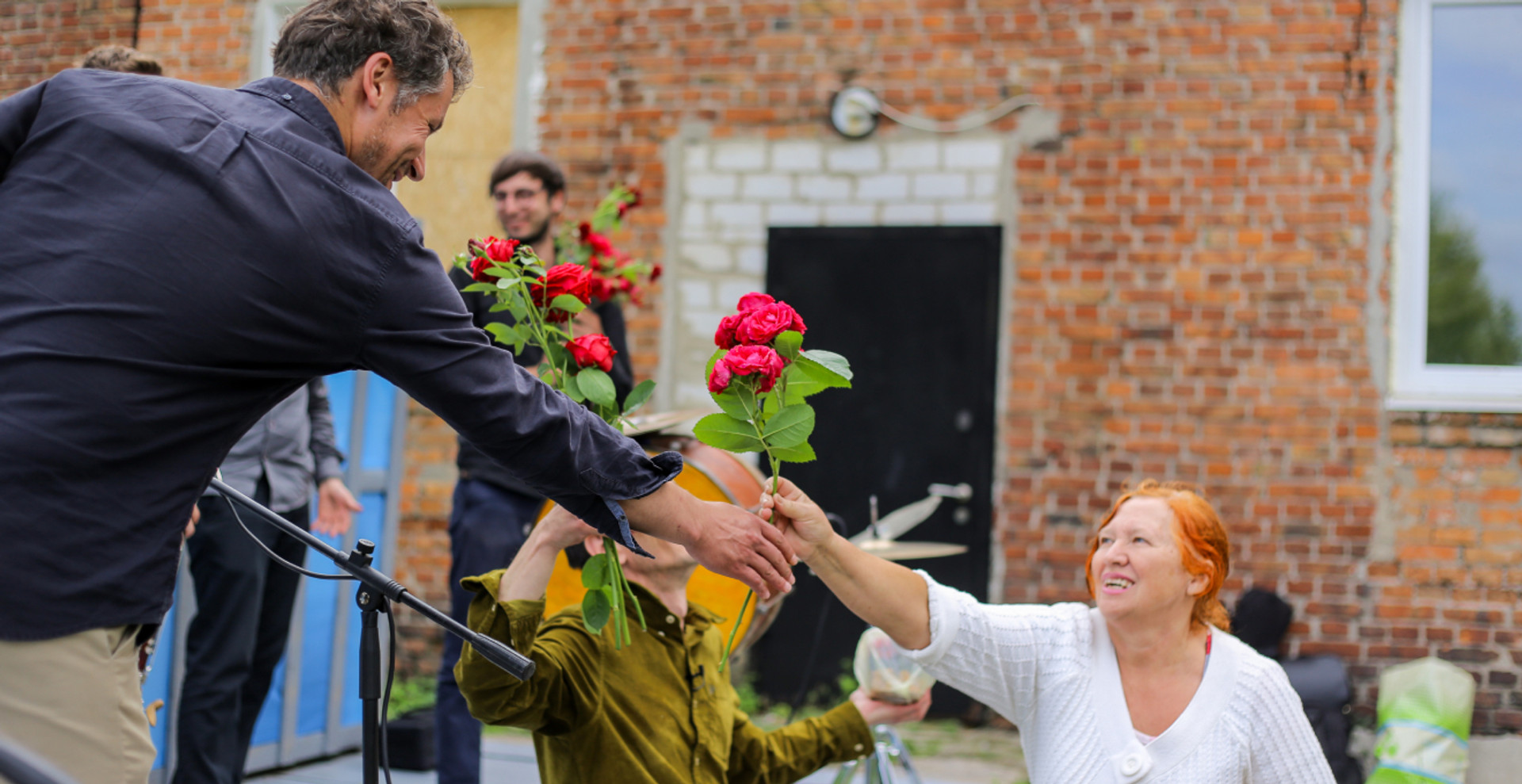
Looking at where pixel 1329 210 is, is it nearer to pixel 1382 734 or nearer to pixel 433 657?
pixel 1382 734

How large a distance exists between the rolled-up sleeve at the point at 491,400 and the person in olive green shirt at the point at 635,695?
0.31m

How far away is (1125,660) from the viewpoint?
Result: 2.40m

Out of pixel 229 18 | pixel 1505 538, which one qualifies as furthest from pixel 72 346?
pixel 229 18

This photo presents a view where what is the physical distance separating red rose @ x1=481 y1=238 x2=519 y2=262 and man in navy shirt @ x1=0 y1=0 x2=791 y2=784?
42 centimetres

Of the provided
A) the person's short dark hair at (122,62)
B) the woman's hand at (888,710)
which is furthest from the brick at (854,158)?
the woman's hand at (888,710)

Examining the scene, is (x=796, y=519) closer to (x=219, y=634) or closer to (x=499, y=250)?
(x=499, y=250)

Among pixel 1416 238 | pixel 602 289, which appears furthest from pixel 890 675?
pixel 1416 238

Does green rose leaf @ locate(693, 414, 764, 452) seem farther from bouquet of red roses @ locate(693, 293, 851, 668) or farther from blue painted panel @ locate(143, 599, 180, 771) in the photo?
blue painted panel @ locate(143, 599, 180, 771)

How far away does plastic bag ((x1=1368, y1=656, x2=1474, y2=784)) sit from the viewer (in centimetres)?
466

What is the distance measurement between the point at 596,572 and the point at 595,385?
31 centimetres

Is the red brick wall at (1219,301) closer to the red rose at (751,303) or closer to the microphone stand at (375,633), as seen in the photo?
the red rose at (751,303)

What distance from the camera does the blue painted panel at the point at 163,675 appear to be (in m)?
3.91

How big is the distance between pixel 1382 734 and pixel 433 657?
4106 millimetres

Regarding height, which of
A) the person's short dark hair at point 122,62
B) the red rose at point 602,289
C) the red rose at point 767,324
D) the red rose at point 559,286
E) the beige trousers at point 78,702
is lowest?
the beige trousers at point 78,702
